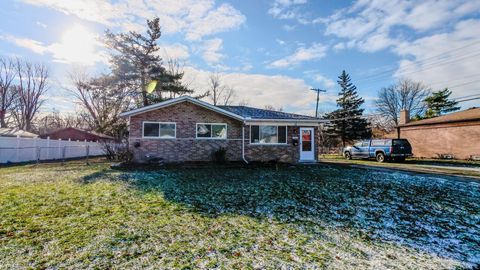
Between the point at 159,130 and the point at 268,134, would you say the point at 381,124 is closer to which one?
the point at 268,134

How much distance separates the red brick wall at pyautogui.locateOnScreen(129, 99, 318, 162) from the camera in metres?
13.3

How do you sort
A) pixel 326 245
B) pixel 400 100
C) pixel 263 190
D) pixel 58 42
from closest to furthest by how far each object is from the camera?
pixel 326 245, pixel 263 190, pixel 58 42, pixel 400 100

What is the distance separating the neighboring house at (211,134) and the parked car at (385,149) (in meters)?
5.61

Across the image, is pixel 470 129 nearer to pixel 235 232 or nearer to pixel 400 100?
pixel 235 232

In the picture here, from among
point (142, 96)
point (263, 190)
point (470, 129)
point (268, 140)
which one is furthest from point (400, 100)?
point (263, 190)

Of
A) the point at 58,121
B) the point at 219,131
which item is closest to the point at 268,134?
the point at 219,131

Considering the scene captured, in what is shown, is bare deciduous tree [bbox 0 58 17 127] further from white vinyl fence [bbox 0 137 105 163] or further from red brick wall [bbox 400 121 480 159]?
red brick wall [bbox 400 121 480 159]

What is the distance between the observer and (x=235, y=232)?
4.45m

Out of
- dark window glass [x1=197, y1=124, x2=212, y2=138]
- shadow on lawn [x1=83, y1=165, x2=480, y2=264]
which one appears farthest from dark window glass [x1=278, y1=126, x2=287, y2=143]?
shadow on lawn [x1=83, y1=165, x2=480, y2=264]

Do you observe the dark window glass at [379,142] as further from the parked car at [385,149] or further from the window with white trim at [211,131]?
the window with white trim at [211,131]

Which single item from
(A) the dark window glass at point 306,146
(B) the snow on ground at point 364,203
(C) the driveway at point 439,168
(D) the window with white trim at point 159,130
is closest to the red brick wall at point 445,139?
(C) the driveway at point 439,168

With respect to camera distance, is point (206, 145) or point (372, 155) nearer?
point (206, 145)

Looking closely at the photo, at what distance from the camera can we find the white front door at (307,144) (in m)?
14.8

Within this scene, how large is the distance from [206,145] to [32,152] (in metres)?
12.9
